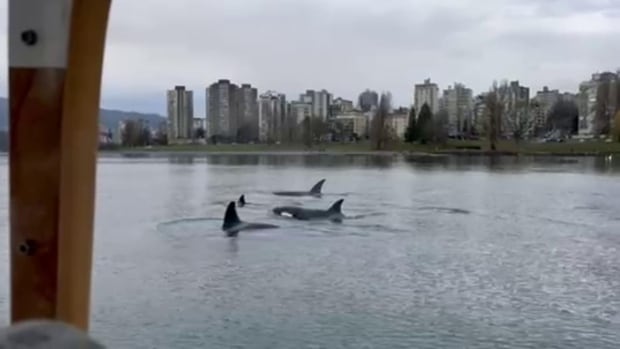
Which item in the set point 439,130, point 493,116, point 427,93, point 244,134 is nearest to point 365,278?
point 493,116

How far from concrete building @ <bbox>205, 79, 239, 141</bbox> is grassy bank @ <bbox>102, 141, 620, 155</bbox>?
1318cm

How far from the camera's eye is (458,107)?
130625 mm

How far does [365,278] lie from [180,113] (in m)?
116

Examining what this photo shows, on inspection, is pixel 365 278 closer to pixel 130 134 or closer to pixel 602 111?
pixel 130 134

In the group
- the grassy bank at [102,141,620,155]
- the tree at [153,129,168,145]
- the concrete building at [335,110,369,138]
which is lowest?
the grassy bank at [102,141,620,155]

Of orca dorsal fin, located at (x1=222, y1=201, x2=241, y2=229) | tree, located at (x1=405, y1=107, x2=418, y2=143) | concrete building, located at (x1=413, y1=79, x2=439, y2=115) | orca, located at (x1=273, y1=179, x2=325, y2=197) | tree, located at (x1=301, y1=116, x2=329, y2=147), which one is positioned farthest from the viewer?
concrete building, located at (x1=413, y1=79, x2=439, y2=115)

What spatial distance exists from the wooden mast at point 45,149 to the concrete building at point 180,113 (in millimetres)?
112805

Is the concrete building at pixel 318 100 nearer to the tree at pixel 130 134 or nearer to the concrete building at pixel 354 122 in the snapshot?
the concrete building at pixel 354 122

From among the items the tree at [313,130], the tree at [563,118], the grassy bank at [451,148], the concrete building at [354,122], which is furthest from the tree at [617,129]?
the concrete building at [354,122]

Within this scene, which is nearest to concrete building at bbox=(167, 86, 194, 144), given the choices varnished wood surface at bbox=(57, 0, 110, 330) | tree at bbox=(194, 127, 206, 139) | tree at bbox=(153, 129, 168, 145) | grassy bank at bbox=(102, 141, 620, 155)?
tree at bbox=(194, 127, 206, 139)

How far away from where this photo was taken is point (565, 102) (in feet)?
364

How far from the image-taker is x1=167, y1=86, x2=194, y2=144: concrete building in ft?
385

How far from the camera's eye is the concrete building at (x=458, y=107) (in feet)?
347

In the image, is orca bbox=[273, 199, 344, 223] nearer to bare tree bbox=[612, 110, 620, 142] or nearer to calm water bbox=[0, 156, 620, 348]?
calm water bbox=[0, 156, 620, 348]
